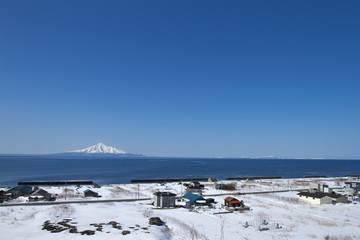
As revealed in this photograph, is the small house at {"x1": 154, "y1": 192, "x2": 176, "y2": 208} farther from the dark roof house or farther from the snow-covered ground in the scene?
the dark roof house

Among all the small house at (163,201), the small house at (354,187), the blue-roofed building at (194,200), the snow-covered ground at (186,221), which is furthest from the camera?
the small house at (354,187)

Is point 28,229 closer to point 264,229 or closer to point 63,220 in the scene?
point 63,220

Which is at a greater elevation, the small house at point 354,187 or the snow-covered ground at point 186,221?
the snow-covered ground at point 186,221

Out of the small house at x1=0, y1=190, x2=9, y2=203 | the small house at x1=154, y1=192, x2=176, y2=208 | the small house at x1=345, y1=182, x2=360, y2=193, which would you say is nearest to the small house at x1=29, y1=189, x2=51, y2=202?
the small house at x1=0, y1=190, x2=9, y2=203

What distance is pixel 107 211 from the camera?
39.6 metres

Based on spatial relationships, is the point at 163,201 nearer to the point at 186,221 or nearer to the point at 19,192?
the point at 186,221

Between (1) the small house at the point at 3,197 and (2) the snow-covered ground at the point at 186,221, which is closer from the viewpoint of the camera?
(2) the snow-covered ground at the point at 186,221

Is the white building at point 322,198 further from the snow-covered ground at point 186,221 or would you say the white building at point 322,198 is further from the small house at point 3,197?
the small house at point 3,197

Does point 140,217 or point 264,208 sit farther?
point 264,208

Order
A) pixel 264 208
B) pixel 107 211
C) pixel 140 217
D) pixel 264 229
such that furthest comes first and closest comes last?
pixel 264 208, pixel 107 211, pixel 140 217, pixel 264 229

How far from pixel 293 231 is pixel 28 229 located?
32.1 m

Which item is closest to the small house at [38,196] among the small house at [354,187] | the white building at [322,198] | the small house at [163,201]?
the small house at [163,201]

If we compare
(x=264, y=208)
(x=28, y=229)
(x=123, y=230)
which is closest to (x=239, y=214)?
(x=264, y=208)

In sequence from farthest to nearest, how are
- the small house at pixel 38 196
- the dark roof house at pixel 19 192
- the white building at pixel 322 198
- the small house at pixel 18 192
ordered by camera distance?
the dark roof house at pixel 19 192, the small house at pixel 18 192, the white building at pixel 322 198, the small house at pixel 38 196
